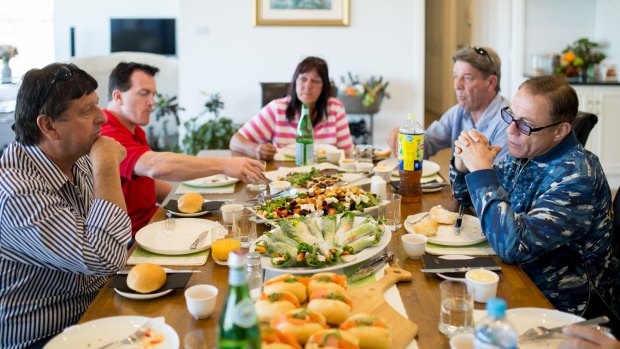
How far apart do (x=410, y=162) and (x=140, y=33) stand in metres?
6.78

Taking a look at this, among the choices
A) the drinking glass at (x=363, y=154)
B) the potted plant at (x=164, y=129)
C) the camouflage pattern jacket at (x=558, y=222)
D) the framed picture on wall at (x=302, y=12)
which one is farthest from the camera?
the potted plant at (x=164, y=129)

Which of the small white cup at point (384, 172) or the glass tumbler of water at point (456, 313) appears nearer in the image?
the glass tumbler of water at point (456, 313)

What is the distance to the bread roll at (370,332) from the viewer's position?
135 centimetres

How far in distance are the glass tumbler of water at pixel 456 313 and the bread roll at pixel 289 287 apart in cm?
30

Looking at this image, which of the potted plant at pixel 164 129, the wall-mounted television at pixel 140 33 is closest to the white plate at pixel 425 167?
the potted plant at pixel 164 129

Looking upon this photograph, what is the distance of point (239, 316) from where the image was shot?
1.14m

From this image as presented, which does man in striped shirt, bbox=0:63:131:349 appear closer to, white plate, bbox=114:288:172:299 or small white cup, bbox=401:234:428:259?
white plate, bbox=114:288:172:299

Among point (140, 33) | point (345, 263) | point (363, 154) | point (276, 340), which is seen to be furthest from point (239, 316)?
point (140, 33)

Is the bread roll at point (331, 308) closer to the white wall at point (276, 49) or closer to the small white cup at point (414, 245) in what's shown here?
the small white cup at point (414, 245)

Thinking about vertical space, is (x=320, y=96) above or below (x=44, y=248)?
above

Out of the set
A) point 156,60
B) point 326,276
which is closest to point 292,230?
point 326,276

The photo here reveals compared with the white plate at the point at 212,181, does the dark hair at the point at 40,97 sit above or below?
above

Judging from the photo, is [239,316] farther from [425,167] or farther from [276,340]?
[425,167]

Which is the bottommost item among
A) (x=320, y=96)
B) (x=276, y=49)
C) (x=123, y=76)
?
(x=320, y=96)
